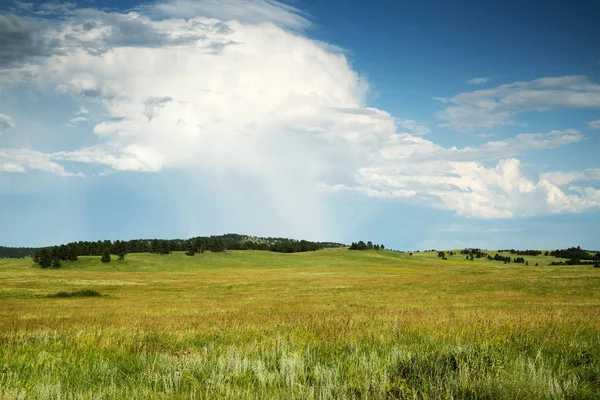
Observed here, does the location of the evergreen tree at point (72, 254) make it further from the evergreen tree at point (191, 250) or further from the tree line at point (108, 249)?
the evergreen tree at point (191, 250)

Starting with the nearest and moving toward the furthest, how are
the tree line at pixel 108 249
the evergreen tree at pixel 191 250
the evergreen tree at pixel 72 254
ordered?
the tree line at pixel 108 249
the evergreen tree at pixel 72 254
the evergreen tree at pixel 191 250

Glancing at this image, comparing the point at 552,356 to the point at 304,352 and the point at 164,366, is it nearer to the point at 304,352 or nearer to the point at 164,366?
the point at 304,352

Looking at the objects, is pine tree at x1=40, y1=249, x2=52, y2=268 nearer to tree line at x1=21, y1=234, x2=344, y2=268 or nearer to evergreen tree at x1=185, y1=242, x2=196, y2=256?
tree line at x1=21, y1=234, x2=344, y2=268

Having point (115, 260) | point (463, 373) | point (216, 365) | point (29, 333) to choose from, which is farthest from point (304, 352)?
point (115, 260)

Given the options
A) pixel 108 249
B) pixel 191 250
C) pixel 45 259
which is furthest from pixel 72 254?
pixel 191 250

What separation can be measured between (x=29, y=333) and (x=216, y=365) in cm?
850

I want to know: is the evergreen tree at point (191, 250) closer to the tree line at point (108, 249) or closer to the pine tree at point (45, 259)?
the tree line at point (108, 249)

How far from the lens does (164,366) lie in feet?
23.6

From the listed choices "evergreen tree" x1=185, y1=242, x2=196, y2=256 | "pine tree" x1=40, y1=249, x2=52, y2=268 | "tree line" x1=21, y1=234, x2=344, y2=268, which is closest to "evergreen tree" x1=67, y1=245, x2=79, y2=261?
"tree line" x1=21, y1=234, x2=344, y2=268

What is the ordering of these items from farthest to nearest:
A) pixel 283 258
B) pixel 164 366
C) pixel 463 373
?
pixel 283 258, pixel 164 366, pixel 463 373

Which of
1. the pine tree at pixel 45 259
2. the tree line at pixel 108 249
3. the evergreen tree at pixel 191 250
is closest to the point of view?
the pine tree at pixel 45 259

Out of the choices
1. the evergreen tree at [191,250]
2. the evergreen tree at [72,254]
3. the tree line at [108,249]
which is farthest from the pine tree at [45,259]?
the evergreen tree at [191,250]

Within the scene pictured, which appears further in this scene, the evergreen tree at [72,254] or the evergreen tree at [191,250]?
the evergreen tree at [191,250]

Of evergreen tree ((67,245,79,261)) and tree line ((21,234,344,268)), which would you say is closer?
tree line ((21,234,344,268))
